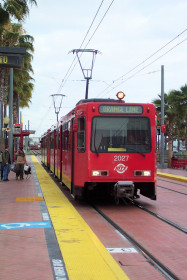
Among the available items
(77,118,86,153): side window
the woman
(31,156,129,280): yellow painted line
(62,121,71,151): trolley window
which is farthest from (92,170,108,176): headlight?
the woman

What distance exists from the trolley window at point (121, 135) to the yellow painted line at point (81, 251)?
2.00m

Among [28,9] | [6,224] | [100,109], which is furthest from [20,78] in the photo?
[6,224]

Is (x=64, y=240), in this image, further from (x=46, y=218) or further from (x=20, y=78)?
(x=20, y=78)

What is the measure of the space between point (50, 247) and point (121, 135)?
4.97m

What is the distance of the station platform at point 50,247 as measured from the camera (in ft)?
17.6

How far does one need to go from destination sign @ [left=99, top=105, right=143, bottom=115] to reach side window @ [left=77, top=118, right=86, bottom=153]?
60cm

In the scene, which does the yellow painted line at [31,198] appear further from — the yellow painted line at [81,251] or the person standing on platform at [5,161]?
the person standing on platform at [5,161]

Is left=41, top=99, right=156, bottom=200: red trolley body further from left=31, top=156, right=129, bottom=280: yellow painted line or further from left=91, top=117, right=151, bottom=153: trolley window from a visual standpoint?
left=31, top=156, right=129, bottom=280: yellow painted line

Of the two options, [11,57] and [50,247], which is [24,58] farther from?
[50,247]

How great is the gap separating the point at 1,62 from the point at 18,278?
6411 mm

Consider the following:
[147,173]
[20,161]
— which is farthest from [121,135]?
[20,161]

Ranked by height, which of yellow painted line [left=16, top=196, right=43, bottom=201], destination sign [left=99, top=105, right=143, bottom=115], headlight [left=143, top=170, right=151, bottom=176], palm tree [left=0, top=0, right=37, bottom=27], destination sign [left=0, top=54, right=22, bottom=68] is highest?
palm tree [left=0, top=0, right=37, bottom=27]

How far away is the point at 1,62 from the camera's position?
10.2 m

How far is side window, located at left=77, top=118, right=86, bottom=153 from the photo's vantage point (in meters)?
11.1
